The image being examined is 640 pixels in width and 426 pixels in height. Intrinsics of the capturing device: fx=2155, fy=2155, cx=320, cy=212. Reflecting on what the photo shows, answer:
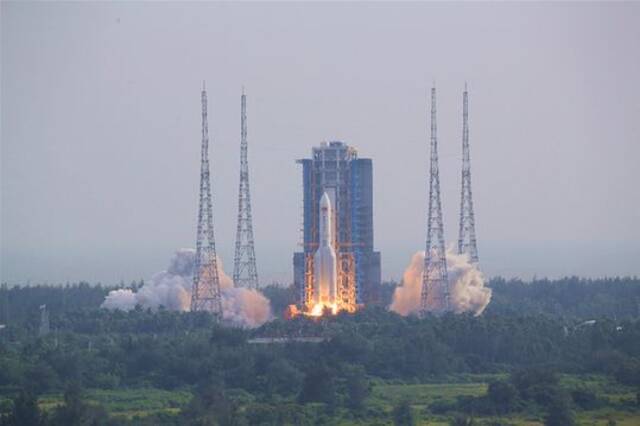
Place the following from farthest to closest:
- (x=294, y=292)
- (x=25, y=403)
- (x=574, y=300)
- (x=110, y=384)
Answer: (x=574, y=300) → (x=294, y=292) → (x=110, y=384) → (x=25, y=403)

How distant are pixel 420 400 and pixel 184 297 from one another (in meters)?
29.4

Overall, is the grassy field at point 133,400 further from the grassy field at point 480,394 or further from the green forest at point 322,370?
the grassy field at point 480,394

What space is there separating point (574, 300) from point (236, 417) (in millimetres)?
51693

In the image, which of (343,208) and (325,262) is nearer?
(325,262)

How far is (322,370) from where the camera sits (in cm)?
7062

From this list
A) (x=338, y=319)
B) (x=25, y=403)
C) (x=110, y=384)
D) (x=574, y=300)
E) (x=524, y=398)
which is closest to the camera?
(x=25, y=403)

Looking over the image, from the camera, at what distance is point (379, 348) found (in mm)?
79500

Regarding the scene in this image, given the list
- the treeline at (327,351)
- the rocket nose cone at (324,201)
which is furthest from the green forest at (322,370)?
the rocket nose cone at (324,201)

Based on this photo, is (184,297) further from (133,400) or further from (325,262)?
(133,400)

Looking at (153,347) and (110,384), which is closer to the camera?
(110,384)

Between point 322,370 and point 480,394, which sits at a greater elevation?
point 322,370

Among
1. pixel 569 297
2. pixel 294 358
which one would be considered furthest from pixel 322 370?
pixel 569 297

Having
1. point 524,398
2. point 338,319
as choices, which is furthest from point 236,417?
point 338,319

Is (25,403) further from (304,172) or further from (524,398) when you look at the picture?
(304,172)
